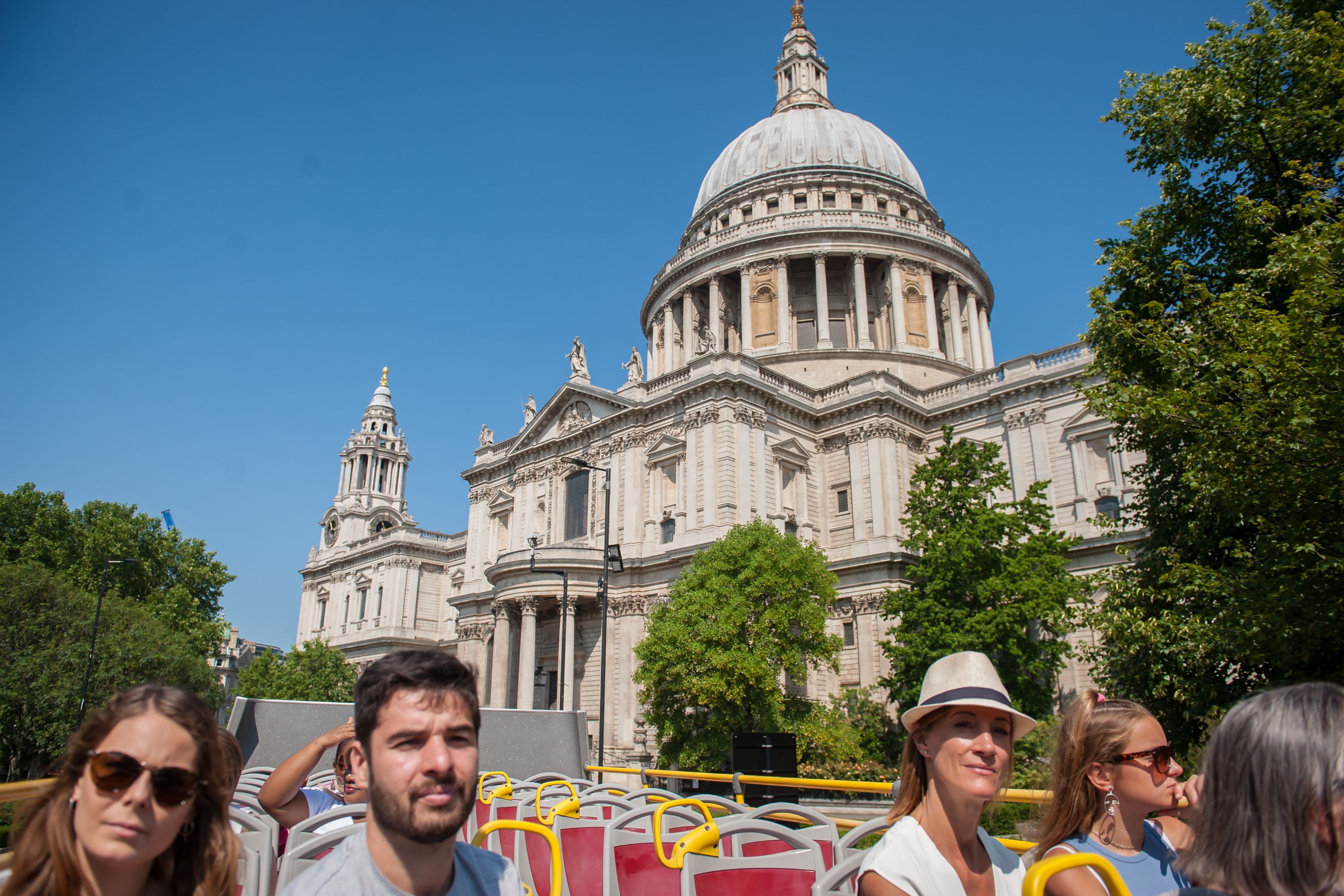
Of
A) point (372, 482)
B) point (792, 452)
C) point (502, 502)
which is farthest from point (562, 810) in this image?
point (372, 482)

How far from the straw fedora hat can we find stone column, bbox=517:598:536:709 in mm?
35910

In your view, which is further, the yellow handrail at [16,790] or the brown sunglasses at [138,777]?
the yellow handrail at [16,790]

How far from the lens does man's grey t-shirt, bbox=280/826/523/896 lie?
9.52ft

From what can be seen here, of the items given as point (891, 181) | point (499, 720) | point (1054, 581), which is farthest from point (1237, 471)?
point (891, 181)

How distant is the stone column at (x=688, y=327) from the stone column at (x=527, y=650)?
2062cm

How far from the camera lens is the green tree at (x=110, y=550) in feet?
159

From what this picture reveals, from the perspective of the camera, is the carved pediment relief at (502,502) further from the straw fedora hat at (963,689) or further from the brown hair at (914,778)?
the straw fedora hat at (963,689)

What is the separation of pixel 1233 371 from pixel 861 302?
36783mm

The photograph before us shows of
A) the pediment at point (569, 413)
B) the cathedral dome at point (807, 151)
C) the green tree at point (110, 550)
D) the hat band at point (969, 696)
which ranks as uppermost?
the cathedral dome at point (807, 151)

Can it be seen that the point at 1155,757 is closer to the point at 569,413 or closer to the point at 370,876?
the point at 370,876

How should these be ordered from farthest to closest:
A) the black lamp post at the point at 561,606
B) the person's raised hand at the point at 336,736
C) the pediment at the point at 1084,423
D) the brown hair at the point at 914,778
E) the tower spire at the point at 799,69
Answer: the tower spire at the point at 799,69 → the pediment at the point at 1084,423 → the black lamp post at the point at 561,606 → the person's raised hand at the point at 336,736 → the brown hair at the point at 914,778

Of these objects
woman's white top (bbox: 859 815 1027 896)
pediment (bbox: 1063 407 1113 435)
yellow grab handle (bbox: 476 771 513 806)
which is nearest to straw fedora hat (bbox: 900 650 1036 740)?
woman's white top (bbox: 859 815 1027 896)

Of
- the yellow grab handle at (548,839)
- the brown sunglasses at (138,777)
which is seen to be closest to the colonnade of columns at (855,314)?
the yellow grab handle at (548,839)

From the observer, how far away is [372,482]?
8069 centimetres
